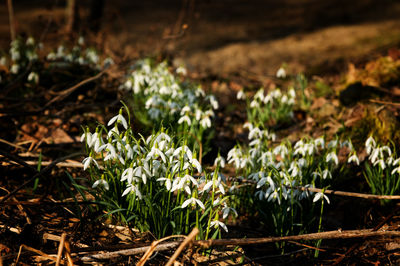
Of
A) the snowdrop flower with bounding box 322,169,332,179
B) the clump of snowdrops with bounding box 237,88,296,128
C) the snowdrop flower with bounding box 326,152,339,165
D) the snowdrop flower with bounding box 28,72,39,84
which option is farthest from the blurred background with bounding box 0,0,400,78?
the snowdrop flower with bounding box 322,169,332,179

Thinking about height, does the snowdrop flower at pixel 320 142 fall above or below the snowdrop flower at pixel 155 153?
below

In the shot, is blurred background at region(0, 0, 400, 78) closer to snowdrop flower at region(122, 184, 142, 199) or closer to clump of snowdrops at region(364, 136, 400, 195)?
clump of snowdrops at region(364, 136, 400, 195)

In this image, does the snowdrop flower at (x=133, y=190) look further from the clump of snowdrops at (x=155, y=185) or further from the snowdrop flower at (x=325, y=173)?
the snowdrop flower at (x=325, y=173)

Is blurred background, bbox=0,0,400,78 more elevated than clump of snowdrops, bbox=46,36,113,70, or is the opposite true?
blurred background, bbox=0,0,400,78

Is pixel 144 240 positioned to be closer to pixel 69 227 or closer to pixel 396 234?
pixel 69 227

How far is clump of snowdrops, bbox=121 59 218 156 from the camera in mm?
3547

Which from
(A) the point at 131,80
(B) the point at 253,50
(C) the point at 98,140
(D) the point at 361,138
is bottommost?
(D) the point at 361,138

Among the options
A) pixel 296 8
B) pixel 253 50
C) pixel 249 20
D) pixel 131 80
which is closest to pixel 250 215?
pixel 131 80

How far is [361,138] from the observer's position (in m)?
3.67

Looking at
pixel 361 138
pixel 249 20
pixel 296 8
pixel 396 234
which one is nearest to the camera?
pixel 396 234

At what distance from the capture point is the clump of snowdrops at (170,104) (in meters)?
3.55

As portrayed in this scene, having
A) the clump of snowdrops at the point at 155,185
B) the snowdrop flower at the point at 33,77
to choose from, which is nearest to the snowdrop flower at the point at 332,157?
the clump of snowdrops at the point at 155,185

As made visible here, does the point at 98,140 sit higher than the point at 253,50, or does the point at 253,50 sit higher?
the point at 253,50

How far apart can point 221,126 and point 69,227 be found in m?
2.84
